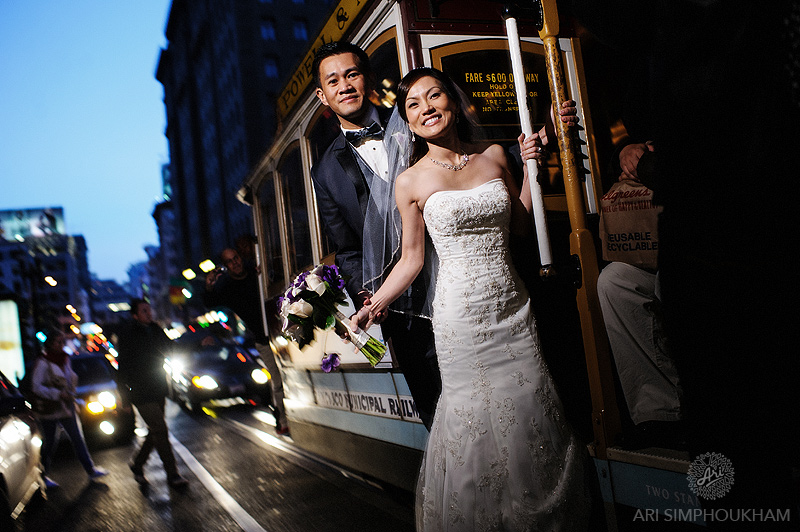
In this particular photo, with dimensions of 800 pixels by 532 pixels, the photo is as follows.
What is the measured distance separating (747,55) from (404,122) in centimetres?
186

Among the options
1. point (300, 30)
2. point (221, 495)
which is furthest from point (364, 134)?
point (300, 30)

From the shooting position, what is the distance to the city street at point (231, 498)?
4.46 meters

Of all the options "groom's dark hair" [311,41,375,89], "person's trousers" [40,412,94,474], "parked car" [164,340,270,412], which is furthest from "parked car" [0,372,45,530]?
"parked car" [164,340,270,412]

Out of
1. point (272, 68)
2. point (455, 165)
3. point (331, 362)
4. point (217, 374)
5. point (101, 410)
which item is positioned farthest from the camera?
point (272, 68)

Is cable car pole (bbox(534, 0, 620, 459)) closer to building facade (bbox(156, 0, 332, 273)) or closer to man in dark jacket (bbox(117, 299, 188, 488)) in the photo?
man in dark jacket (bbox(117, 299, 188, 488))

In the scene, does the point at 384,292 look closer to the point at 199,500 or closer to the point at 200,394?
the point at 199,500

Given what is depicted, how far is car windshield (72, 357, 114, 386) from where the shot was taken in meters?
9.98

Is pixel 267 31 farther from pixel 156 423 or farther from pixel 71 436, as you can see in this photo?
pixel 156 423

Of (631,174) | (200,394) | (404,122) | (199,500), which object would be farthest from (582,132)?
(200,394)

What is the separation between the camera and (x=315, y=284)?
2961 millimetres

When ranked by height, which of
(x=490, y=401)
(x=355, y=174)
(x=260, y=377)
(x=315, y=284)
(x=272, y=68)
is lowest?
(x=260, y=377)

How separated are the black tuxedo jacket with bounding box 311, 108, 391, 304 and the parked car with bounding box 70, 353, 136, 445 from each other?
792 centimetres

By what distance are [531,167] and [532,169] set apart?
1 cm

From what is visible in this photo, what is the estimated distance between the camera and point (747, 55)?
132cm
